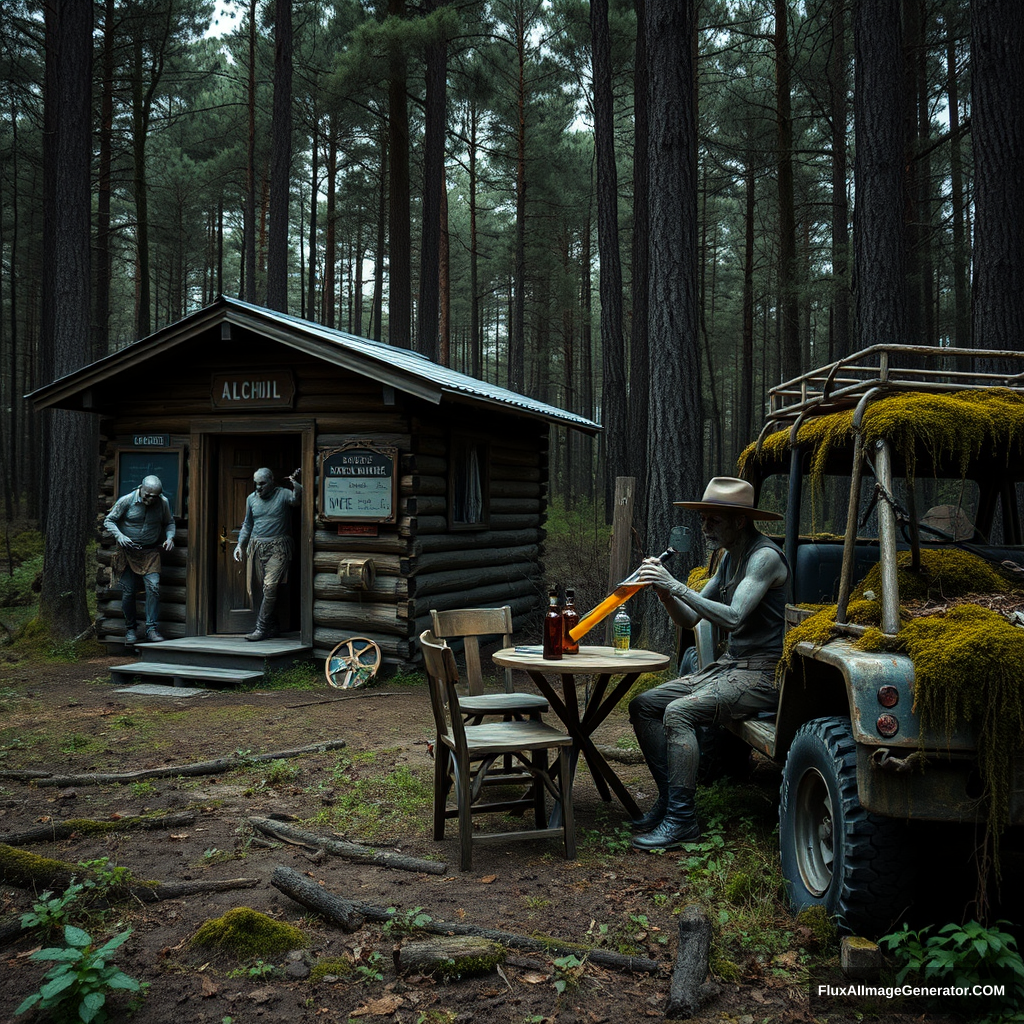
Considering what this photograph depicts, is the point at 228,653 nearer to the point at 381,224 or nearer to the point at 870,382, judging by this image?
the point at 870,382

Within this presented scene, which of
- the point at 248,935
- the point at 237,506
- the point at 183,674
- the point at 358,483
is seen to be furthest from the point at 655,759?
the point at 237,506

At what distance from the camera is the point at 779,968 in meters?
3.46

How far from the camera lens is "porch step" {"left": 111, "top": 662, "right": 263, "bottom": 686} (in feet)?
32.0

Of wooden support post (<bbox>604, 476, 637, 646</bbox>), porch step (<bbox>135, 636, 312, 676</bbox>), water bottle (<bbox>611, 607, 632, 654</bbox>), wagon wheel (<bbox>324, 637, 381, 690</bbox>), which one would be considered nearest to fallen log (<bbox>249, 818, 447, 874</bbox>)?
water bottle (<bbox>611, 607, 632, 654</bbox>)

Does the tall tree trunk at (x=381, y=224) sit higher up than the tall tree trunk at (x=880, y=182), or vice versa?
the tall tree trunk at (x=381, y=224)

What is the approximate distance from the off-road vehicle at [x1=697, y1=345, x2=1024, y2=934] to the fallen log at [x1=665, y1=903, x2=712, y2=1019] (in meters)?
0.53

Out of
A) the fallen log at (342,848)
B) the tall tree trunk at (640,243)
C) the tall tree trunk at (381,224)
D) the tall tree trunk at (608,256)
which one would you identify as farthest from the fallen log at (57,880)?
the tall tree trunk at (381,224)

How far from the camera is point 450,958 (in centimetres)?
344

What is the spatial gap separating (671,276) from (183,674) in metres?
7.19

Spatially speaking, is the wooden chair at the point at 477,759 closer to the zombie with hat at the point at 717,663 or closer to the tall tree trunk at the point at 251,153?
the zombie with hat at the point at 717,663

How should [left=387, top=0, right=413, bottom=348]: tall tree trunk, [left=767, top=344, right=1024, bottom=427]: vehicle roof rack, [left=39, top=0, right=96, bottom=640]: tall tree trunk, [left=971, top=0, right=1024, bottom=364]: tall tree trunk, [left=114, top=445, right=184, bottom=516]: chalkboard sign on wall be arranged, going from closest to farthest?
[left=767, top=344, right=1024, bottom=427]: vehicle roof rack
[left=971, top=0, right=1024, bottom=364]: tall tree trunk
[left=114, top=445, right=184, bottom=516]: chalkboard sign on wall
[left=39, top=0, right=96, bottom=640]: tall tree trunk
[left=387, top=0, right=413, bottom=348]: tall tree trunk

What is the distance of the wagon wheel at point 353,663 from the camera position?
9.89 metres

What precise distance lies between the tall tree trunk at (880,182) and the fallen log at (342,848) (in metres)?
7.62

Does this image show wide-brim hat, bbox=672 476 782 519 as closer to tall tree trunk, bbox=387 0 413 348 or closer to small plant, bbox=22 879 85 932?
small plant, bbox=22 879 85 932
